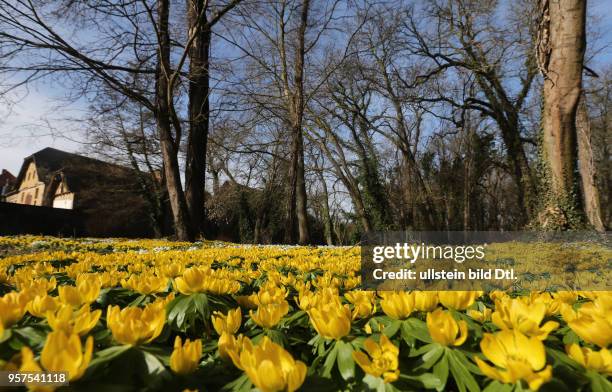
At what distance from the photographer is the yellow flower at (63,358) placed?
65 centimetres

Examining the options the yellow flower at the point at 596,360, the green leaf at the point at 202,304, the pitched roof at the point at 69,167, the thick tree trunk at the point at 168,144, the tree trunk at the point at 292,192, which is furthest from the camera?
the pitched roof at the point at 69,167

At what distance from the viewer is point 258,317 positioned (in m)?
1.11

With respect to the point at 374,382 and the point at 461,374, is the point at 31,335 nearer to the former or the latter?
the point at 374,382

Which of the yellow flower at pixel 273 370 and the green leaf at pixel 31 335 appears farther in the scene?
the green leaf at pixel 31 335

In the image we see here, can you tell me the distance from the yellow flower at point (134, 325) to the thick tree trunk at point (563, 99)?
10197mm

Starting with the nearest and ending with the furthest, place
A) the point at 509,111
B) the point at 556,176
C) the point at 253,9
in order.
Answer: the point at 556,176
the point at 253,9
the point at 509,111

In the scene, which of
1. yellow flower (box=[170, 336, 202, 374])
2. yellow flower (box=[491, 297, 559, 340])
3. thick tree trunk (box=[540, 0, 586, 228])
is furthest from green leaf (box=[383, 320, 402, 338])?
thick tree trunk (box=[540, 0, 586, 228])

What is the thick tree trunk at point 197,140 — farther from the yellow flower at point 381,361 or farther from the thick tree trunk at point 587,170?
the thick tree trunk at point 587,170

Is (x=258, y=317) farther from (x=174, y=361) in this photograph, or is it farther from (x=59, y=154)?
(x=59, y=154)

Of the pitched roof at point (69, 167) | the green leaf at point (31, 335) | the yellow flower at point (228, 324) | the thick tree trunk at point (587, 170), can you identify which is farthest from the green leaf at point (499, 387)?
the pitched roof at point (69, 167)

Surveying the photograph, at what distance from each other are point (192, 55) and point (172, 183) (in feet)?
13.2

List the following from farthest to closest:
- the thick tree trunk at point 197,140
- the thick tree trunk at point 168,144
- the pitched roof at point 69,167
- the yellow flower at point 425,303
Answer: the pitched roof at point 69,167, the thick tree trunk at point 197,140, the thick tree trunk at point 168,144, the yellow flower at point 425,303

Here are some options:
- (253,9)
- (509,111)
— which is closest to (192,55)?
(253,9)

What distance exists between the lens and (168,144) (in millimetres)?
10180
